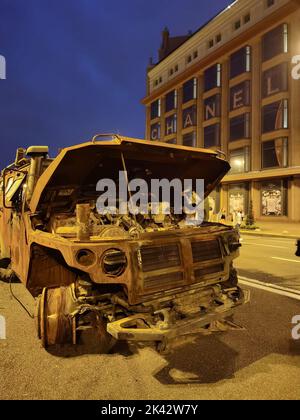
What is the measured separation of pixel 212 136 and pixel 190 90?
7797 mm

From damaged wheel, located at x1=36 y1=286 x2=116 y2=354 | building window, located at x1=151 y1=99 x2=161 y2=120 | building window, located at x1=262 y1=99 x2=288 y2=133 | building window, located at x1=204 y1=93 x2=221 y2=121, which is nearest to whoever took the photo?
damaged wheel, located at x1=36 y1=286 x2=116 y2=354

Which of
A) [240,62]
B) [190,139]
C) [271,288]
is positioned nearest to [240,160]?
[190,139]

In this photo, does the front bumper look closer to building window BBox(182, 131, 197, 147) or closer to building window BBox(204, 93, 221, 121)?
building window BBox(204, 93, 221, 121)

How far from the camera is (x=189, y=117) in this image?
3778 centimetres

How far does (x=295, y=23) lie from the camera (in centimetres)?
2591

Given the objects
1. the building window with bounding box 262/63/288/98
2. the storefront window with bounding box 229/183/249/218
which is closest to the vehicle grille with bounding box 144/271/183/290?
the storefront window with bounding box 229/183/249/218

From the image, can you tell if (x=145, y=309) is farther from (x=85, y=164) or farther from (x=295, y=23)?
(x=295, y=23)

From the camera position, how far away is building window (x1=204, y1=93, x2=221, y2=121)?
110 feet

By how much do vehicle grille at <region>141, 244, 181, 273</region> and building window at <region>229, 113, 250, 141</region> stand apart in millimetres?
29032

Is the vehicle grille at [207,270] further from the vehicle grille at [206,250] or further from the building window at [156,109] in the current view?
the building window at [156,109]
